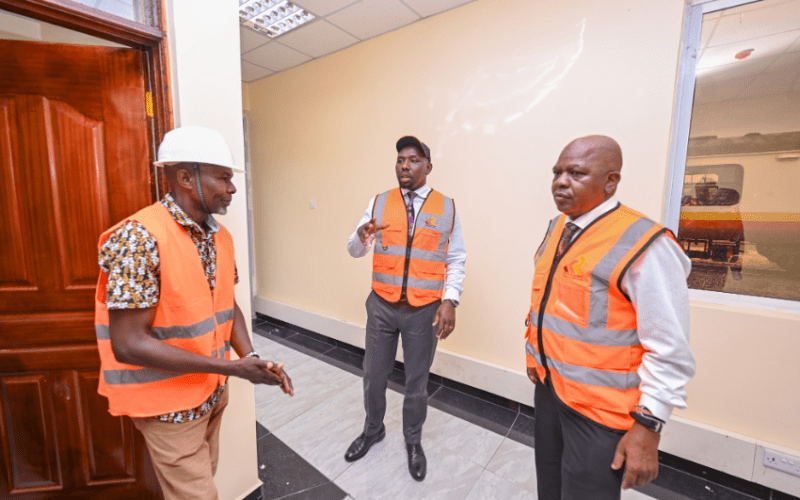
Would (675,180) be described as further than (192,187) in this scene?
Yes

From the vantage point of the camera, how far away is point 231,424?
1549 mm

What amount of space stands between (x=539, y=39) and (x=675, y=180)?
48.3 inches

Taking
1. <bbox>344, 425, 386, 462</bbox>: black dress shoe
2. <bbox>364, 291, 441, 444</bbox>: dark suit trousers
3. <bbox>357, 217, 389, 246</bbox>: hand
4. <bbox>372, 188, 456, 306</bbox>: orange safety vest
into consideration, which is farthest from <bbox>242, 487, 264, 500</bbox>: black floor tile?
<bbox>357, 217, 389, 246</bbox>: hand

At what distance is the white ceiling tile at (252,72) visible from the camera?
11.9ft

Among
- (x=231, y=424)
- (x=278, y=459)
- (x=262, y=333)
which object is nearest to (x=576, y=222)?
(x=231, y=424)

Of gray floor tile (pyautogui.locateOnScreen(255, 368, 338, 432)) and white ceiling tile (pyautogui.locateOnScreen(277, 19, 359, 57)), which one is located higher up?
white ceiling tile (pyautogui.locateOnScreen(277, 19, 359, 57))

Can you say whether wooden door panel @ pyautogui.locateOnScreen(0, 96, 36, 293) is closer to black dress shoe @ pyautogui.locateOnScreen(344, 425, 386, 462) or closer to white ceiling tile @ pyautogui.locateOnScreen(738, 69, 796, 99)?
black dress shoe @ pyautogui.locateOnScreen(344, 425, 386, 462)

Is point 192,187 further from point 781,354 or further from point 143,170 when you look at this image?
point 781,354

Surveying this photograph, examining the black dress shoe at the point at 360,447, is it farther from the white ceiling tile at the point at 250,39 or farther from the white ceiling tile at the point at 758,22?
the white ceiling tile at the point at 250,39

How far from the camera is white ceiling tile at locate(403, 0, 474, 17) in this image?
7.98 ft

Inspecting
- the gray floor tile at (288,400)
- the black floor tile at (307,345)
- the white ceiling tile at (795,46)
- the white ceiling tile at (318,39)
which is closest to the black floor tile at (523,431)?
the gray floor tile at (288,400)

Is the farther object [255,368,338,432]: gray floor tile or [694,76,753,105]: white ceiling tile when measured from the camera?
[255,368,338,432]: gray floor tile

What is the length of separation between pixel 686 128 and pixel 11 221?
3213mm

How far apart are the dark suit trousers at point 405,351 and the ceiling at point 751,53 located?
2.04 meters
